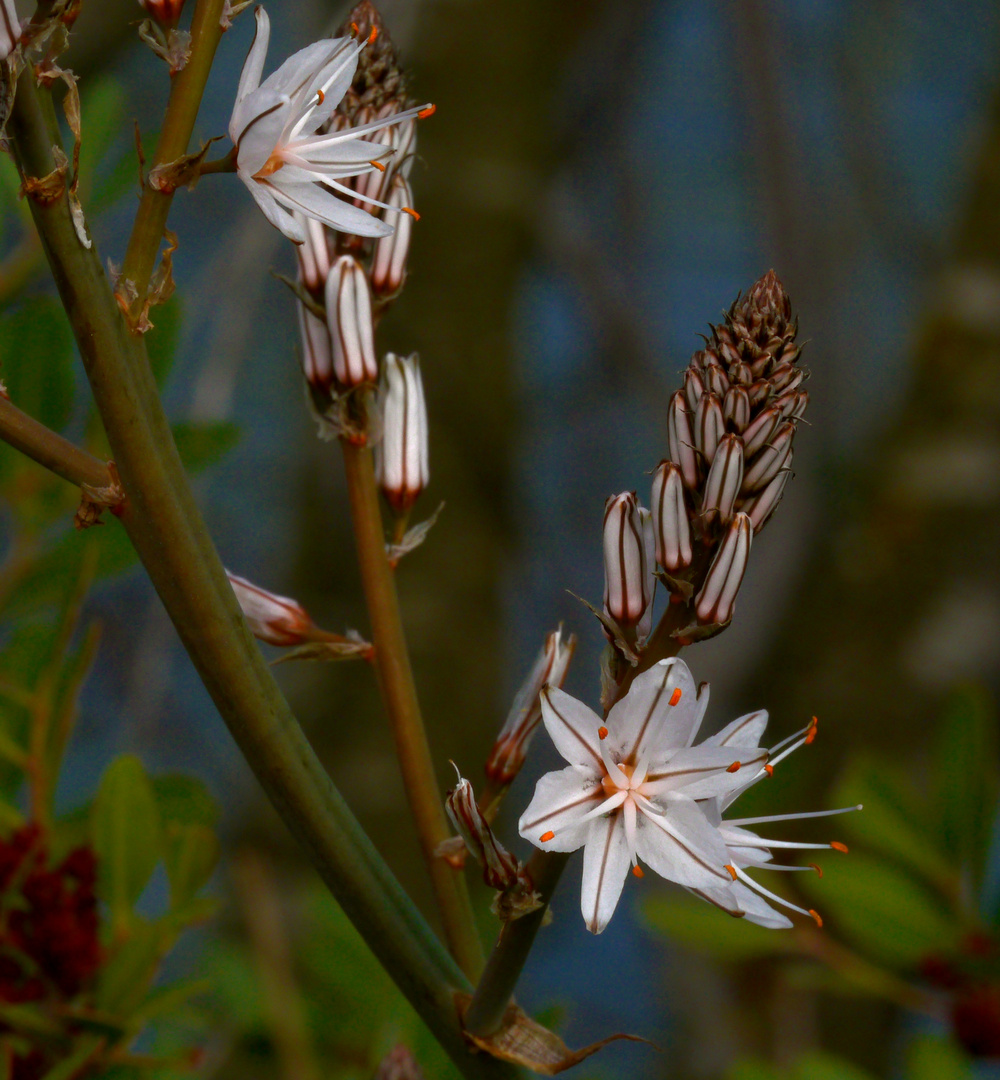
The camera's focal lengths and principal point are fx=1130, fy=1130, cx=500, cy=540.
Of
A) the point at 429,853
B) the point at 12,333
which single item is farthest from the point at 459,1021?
the point at 12,333

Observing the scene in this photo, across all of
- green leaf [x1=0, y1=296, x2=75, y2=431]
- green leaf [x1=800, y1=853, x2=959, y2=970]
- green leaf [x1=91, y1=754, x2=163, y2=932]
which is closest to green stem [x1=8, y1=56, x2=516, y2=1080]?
green leaf [x1=91, y1=754, x2=163, y2=932]

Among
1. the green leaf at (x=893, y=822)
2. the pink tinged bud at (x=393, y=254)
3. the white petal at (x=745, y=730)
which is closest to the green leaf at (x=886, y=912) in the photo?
the green leaf at (x=893, y=822)

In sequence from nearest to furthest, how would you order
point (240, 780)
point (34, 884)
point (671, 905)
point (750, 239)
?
point (34, 884) → point (671, 905) → point (240, 780) → point (750, 239)

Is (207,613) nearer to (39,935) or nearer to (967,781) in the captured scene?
(39,935)

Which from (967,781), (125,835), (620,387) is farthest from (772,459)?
(620,387)

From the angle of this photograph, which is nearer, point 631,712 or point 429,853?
point 631,712

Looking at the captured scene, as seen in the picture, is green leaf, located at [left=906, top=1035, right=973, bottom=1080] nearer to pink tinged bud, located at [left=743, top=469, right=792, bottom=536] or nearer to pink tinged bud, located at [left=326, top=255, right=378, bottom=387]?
pink tinged bud, located at [left=743, top=469, right=792, bottom=536]

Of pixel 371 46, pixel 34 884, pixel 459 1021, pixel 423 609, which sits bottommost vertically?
pixel 423 609

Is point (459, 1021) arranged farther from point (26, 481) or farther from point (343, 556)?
point (343, 556)
